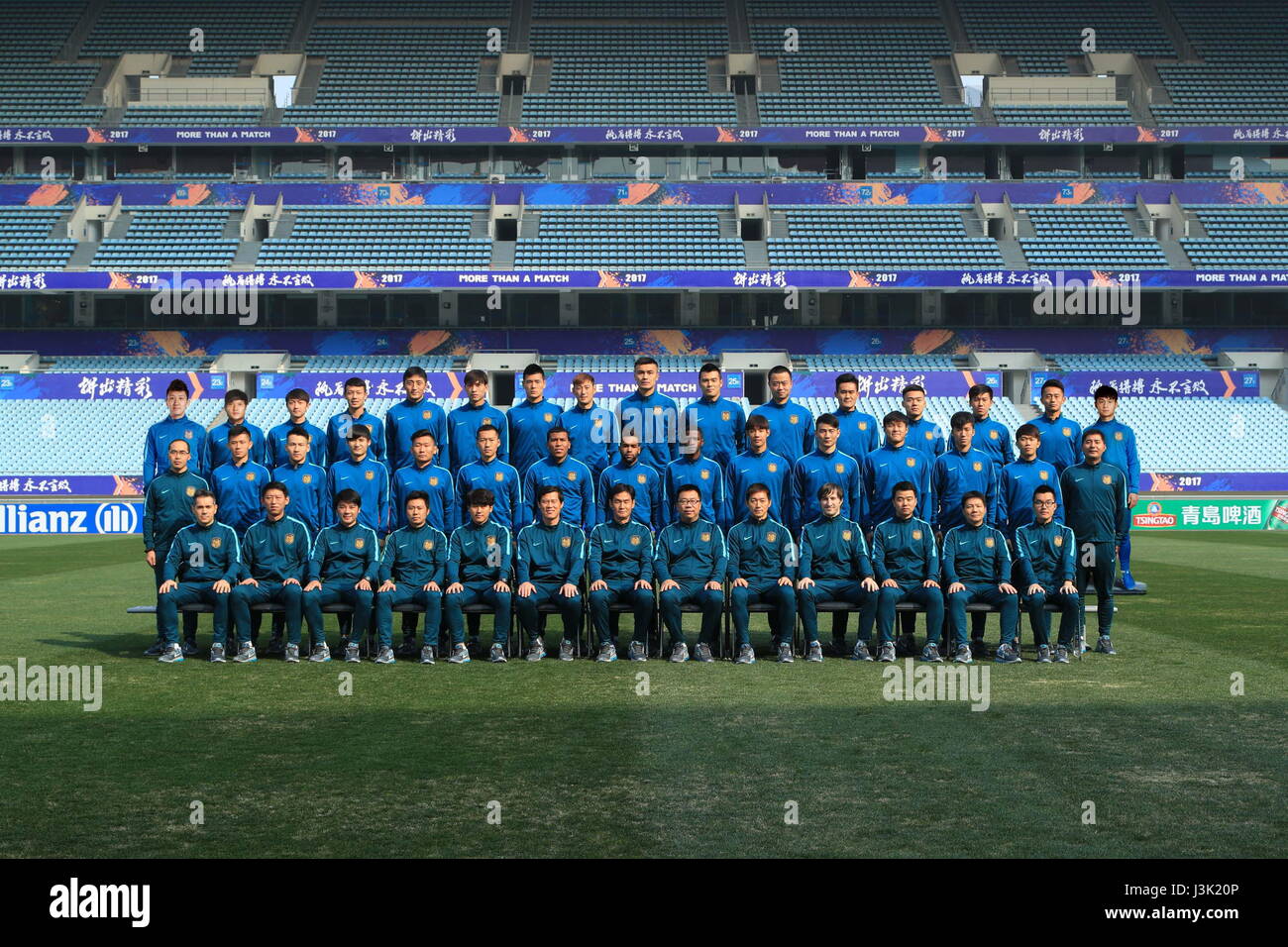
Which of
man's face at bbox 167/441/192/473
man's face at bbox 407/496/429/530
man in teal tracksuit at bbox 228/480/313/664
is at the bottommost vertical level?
man in teal tracksuit at bbox 228/480/313/664

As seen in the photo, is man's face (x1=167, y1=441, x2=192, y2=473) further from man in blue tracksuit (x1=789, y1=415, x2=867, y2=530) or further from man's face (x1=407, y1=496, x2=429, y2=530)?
man in blue tracksuit (x1=789, y1=415, x2=867, y2=530)

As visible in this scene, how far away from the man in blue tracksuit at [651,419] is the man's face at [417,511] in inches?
67.3

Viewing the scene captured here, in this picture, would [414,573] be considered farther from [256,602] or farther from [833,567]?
[833,567]

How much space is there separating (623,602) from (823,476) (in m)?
1.94

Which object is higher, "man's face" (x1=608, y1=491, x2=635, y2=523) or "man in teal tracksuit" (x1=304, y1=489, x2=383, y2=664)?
"man's face" (x1=608, y1=491, x2=635, y2=523)

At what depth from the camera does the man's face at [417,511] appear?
1055cm

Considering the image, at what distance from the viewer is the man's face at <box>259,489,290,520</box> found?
10.6 m

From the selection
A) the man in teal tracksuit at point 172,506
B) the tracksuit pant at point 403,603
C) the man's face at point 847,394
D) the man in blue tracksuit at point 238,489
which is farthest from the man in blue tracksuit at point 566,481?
the man in teal tracksuit at point 172,506

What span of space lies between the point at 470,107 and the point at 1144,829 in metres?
40.9

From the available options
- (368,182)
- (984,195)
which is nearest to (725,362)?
(984,195)

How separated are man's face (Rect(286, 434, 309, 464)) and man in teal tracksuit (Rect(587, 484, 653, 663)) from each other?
2.45 m

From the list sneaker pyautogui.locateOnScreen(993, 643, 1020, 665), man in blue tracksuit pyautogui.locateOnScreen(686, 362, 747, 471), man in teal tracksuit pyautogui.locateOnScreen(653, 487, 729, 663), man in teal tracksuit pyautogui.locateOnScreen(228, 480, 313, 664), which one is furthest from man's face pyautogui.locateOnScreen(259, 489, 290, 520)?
sneaker pyautogui.locateOnScreen(993, 643, 1020, 665)

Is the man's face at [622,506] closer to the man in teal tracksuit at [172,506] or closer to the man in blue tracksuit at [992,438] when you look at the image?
the man in teal tracksuit at [172,506]
